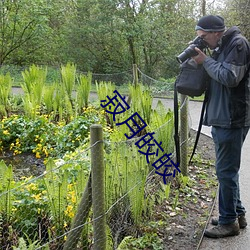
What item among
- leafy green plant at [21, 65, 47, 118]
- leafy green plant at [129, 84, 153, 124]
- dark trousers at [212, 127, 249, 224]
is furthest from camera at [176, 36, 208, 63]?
leafy green plant at [21, 65, 47, 118]

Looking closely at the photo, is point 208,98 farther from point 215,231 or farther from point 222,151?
point 215,231

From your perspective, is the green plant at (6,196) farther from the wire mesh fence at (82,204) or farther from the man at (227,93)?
the man at (227,93)

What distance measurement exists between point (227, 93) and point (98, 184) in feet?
4.29

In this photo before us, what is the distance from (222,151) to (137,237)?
1033 millimetres

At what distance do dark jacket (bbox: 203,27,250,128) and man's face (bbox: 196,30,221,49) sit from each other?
0.07 metres

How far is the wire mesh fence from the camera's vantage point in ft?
8.36

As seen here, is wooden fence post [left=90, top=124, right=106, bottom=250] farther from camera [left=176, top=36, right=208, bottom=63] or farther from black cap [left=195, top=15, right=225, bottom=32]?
black cap [left=195, top=15, right=225, bottom=32]

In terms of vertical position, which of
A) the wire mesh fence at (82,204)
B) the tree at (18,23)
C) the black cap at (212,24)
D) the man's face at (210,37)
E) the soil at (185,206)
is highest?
the tree at (18,23)

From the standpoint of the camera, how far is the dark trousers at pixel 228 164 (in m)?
3.08

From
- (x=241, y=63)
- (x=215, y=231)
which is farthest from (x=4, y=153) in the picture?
(x=241, y=63)

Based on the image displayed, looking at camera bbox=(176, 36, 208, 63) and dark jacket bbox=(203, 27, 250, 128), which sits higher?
camera bbox=(176, 36, 208, 63)

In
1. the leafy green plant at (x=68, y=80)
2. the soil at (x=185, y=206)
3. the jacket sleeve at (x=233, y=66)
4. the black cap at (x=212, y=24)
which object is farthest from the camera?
the leafy green plant at (x=68, y=80)

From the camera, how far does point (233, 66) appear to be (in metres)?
2.87

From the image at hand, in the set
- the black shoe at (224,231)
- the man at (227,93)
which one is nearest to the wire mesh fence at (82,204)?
the black shoe at (224,231)
